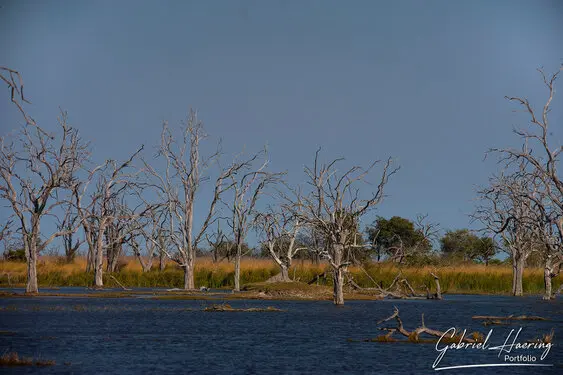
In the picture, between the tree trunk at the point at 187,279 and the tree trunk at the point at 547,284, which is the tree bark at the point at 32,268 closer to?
the tree trunk at the point at 187,279

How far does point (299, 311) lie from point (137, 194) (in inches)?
1122

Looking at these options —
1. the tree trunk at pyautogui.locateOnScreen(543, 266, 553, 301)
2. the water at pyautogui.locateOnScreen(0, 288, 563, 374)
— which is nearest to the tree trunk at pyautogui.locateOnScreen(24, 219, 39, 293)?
the water at pyautogui.locateOnScreen(0, 288, 563, 374)

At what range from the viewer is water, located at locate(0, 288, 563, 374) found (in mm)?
25672

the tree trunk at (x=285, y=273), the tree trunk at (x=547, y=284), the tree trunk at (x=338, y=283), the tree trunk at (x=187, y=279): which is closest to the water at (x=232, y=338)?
the tree trunk at (x=338, y=283)

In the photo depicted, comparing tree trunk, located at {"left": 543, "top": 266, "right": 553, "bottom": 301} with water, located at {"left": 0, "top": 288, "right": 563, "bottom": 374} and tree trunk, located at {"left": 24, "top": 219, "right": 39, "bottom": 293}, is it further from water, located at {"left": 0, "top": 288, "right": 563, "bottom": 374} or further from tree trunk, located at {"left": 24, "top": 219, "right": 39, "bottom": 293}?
tree trunk, located at {"left": 24, "top": 219, "right": 39, "bottom": 293}

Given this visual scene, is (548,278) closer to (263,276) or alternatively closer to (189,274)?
(263,276)

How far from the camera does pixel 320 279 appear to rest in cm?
7288

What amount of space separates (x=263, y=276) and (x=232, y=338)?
41.3 meters

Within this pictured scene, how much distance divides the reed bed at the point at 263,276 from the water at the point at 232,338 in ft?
60.0

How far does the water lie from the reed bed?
1828cm

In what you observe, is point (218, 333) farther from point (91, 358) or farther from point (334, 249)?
point (334, 249)

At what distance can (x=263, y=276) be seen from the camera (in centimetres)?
7475

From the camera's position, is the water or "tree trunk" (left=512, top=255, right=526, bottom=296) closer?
the water

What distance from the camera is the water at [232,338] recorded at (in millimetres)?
25672
